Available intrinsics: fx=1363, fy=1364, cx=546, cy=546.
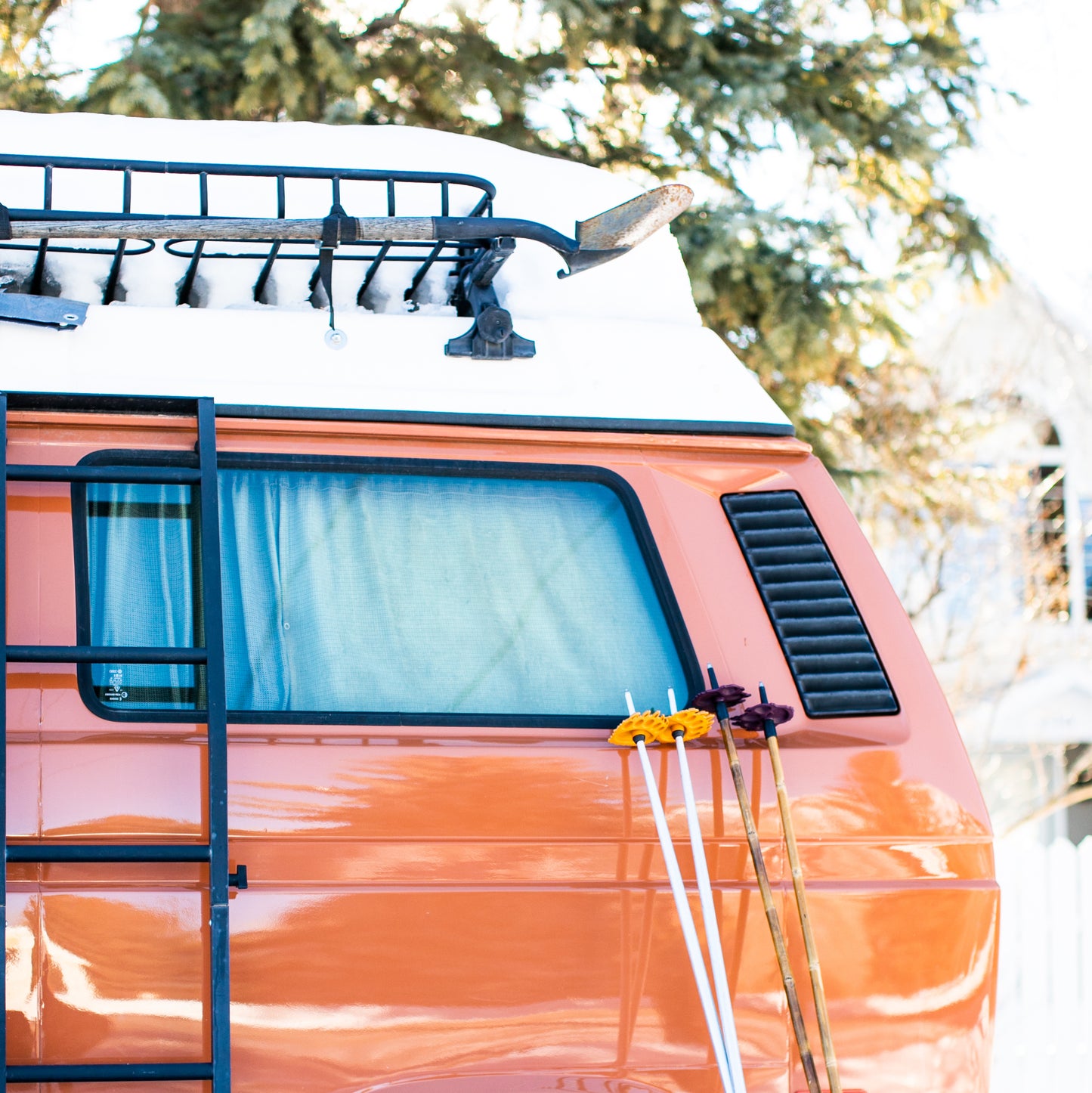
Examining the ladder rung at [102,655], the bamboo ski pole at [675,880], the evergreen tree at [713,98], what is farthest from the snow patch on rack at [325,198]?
the evergreen tree at [713,98]

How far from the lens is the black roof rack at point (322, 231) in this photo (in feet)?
9.18


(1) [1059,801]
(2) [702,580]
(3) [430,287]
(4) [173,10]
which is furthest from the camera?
(1) [1059,801]

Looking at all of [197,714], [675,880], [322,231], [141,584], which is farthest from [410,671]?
[322,231]

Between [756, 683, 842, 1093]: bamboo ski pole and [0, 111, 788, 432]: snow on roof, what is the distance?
79 centimetres

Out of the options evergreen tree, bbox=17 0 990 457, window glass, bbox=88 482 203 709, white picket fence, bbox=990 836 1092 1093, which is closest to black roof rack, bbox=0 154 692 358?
window glass, bbox=88 482 203 709

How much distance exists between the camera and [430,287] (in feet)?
10.6

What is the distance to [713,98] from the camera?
733 centimetres

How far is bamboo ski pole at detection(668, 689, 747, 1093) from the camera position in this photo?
8.29 ft

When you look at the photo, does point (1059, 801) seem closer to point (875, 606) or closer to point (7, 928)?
point (875, 606)

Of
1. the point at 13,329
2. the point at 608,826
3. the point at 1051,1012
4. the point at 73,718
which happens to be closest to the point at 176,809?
the point at 73,718

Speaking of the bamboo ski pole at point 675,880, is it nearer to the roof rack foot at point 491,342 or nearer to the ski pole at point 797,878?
the ski pole at point 797,878

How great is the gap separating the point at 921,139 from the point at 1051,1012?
4911 millimetres

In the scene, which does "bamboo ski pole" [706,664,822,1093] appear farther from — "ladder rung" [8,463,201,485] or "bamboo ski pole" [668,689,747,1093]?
"ladder rung" [8,463,201,485]

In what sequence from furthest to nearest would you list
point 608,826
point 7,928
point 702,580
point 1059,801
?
point 1059,801 → point 702,580 → point 608,826 → point 7,928
